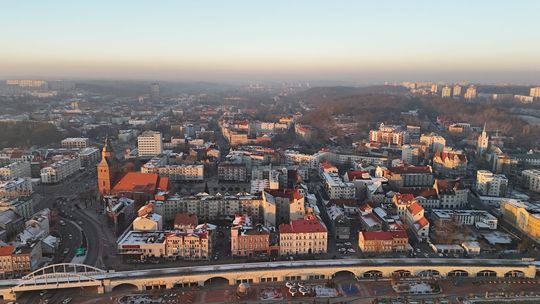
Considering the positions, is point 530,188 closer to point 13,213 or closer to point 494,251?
point 494,251

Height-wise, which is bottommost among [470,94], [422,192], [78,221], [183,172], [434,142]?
[78,221]

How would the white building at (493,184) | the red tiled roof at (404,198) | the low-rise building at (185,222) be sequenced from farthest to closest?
1. the white building at (493,184)
2. the red tiled roof at (404,198)
3. the low-rise building at (185,222)

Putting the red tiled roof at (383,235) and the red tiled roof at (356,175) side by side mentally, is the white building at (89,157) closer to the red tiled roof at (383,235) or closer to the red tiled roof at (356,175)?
the red tiled roof at (356,175)

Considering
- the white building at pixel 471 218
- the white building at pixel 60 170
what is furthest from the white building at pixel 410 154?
the white building at pixel 60 170

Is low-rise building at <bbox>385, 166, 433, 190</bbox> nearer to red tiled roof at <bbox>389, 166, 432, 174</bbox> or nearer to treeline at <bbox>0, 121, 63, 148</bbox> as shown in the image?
red tiled roof at <bbox>389, 166, 432, 174</bbox>

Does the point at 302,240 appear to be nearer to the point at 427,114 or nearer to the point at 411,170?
the point at 411,170

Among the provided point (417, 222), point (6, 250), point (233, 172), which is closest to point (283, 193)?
point (417, 222)
